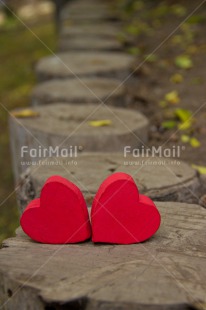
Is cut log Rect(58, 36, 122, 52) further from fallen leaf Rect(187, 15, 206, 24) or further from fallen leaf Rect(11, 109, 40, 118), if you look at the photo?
fallen leaf Rect(11, 109, 40, 118)

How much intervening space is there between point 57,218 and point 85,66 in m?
2.70

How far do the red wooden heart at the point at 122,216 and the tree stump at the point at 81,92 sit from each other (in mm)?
1880

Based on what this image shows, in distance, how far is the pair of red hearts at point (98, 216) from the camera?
1.99 metres

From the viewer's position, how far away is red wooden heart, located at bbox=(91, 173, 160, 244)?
6.52 ft

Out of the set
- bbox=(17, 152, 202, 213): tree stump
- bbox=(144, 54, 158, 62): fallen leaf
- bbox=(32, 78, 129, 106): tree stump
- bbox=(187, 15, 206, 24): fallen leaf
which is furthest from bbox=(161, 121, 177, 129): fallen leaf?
bbox=(187, 15, 206, 24): fallen leaf

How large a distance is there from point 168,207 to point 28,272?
67 cm

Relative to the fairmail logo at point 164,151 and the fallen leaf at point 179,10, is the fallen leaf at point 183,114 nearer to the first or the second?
the fairmail logo at point 164,151

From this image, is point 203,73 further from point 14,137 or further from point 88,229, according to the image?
point 88,229

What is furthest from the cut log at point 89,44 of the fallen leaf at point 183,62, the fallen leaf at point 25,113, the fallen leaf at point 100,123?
the fallen leaf at point 100,123

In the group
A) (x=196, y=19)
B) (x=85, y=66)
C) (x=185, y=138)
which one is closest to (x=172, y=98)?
(x=85, y=66)

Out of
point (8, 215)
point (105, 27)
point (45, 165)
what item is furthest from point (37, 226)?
point (105, 27)

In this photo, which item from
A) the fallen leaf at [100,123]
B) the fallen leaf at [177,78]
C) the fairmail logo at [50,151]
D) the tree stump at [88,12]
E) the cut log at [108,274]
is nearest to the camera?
the cut log at [108,274]

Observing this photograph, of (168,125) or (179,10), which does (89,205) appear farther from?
(179,10)

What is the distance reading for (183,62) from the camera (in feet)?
17.3
